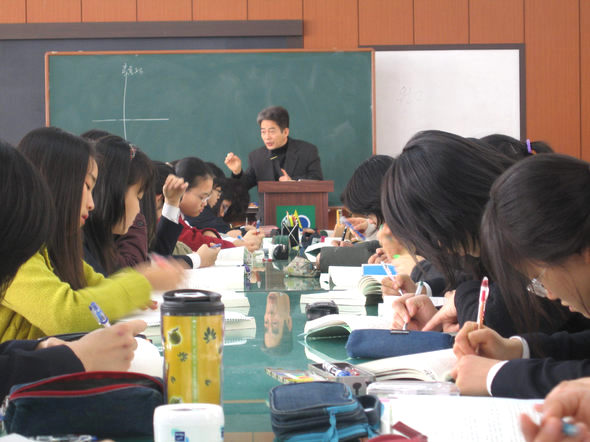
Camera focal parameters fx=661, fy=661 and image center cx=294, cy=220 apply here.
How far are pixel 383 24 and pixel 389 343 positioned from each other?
188 inches

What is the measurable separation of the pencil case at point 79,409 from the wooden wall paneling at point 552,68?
5374mm

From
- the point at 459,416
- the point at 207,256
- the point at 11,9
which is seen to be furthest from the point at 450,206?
the point at 11,9

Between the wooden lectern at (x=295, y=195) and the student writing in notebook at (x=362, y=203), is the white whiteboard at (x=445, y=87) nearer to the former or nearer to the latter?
the wooden lectern at (x=295, y=195)

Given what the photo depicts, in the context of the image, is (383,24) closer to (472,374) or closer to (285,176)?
(285,176)

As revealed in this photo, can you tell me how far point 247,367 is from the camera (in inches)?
41.8

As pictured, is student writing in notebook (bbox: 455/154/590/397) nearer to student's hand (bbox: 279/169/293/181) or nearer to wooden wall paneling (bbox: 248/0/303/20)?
student's hand (bbox: 279/169/293/181)

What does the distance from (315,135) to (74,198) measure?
417 centimetres

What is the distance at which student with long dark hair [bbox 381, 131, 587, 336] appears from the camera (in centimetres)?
127

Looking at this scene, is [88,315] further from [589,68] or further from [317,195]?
[589,68]

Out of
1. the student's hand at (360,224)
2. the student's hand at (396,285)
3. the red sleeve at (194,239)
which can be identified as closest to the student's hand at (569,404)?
the student's hand at (396,285)

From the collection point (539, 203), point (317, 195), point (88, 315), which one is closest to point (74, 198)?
point (88, 315)

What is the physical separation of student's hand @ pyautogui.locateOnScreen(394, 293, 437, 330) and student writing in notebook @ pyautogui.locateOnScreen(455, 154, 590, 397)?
330 millimetres

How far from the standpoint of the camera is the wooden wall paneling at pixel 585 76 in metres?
5.59

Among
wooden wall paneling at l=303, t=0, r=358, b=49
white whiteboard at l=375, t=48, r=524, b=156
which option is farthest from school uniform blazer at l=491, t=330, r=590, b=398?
wooden wall paneling at l=303, t=0, r=358, b=49
